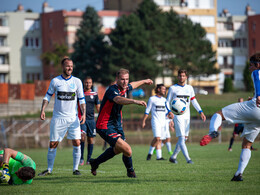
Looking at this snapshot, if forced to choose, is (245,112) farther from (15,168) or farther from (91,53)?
(91,53)

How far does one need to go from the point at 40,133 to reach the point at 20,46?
55707 millimetres

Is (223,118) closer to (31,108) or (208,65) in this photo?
(31,108)

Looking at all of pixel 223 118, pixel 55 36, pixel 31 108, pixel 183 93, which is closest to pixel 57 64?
pixel 55 36

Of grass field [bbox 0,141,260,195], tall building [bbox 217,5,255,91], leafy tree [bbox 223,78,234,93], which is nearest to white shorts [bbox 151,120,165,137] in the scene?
grass field [bbox 0,141,260,195]

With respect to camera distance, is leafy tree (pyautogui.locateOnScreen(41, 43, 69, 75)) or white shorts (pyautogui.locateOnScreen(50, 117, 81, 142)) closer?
white shorts (pyautogui.locateOnScreen(50, 117, 81, 142))

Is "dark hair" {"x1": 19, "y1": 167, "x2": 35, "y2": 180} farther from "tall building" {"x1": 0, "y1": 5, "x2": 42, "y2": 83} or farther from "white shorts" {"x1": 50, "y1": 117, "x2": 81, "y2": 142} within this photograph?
"tall building" {"x1": 0, "y1": 5, "x2": 42, "y2": 83}

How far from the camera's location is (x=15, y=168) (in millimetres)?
9164

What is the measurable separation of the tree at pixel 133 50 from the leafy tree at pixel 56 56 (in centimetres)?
1589

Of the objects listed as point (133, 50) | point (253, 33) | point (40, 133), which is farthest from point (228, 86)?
point (40, 133)

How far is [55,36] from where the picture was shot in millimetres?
81875

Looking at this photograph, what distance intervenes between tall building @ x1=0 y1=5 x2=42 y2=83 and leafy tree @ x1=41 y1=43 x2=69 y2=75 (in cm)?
668

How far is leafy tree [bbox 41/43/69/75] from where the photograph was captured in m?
76.2

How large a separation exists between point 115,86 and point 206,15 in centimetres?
7385

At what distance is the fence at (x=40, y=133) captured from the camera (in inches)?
1161
